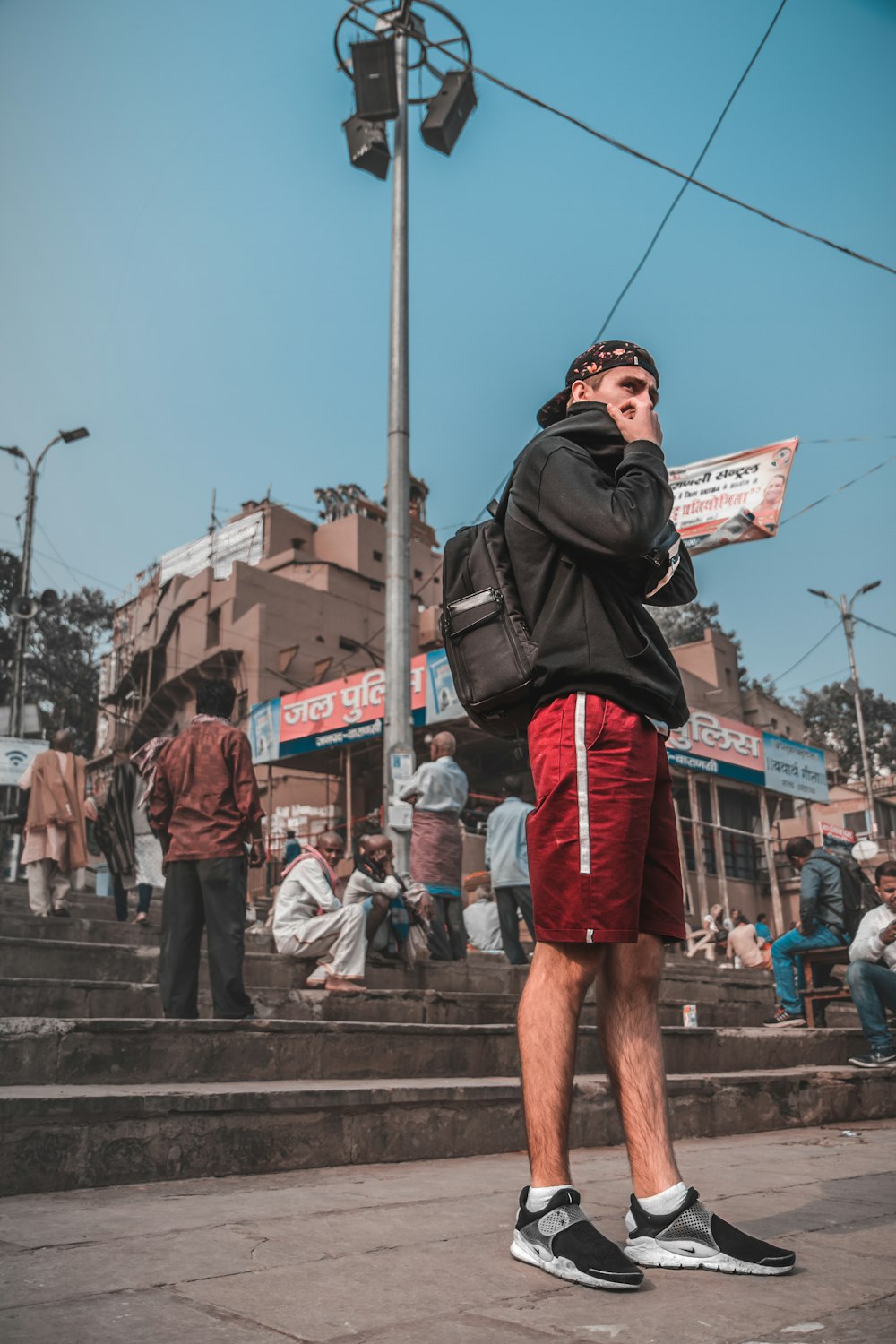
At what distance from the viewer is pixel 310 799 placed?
27094 millimetres

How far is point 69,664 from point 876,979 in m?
40.7

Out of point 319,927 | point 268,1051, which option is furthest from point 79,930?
point 268,1051

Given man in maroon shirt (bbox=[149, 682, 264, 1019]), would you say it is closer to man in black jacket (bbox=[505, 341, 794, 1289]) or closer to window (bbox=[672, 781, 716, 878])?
man in black jacket (bbox=[505, 341, 794, 1289])

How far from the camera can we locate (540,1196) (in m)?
2.05

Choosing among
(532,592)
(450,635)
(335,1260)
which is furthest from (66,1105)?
(532,592)

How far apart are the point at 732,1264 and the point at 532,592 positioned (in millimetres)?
1411

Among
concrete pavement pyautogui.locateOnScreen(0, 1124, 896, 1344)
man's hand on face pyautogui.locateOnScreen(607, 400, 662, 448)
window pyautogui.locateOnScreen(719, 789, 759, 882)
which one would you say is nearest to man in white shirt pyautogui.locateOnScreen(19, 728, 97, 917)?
concrete pavement pyautogui.locateOnScreen(0, 1124, 896, 1344)

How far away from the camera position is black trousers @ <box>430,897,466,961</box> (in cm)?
820

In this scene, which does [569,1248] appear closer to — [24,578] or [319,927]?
[319,927]

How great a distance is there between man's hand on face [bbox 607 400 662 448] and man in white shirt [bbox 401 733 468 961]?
595cm

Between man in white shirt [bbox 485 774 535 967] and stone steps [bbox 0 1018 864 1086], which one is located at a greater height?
man in white shirt [bbox 485 774 535 967]

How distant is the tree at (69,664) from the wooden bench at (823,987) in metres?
35.3

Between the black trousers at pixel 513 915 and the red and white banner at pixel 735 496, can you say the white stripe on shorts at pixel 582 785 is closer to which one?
the black trousers at pixel 513 915

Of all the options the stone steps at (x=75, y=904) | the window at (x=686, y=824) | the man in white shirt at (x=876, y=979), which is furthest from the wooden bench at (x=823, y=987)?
the window at (x=686, y=824)
